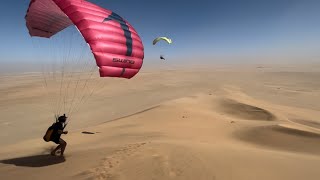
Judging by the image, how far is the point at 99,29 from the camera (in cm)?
901

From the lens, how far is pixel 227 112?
21359 millimetres

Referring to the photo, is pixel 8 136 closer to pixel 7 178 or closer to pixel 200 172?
pixel 7 178

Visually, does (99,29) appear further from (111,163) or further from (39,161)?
(39,161)

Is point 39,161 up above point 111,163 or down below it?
below

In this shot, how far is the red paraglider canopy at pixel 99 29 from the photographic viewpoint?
8672 millimetres

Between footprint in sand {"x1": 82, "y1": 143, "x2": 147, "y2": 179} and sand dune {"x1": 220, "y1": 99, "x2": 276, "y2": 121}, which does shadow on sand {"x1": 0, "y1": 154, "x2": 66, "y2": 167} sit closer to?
footprint in sand {"x1": 82, "y1": 143, "x2": 147, "y2": 179}

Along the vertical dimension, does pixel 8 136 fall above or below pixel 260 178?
below

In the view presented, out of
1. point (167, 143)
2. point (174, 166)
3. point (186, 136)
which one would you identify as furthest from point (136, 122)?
point (174, 166)

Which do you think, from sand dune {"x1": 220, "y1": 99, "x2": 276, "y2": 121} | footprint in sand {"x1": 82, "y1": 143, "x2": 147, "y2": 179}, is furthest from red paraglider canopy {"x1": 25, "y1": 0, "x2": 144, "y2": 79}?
sand dune {"x1": 220, "y1": 99, "x2": 276, "y2": 121}

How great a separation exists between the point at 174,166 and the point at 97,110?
22.7 metres

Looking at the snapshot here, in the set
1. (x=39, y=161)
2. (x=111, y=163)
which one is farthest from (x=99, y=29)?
(x=39, y=161)

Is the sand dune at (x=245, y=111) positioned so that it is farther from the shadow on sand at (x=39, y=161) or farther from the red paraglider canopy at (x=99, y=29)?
the shadow on sand at (x=39, y=161)

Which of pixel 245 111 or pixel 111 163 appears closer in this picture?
pixel 111 163

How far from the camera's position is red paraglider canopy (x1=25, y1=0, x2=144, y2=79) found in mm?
8672
